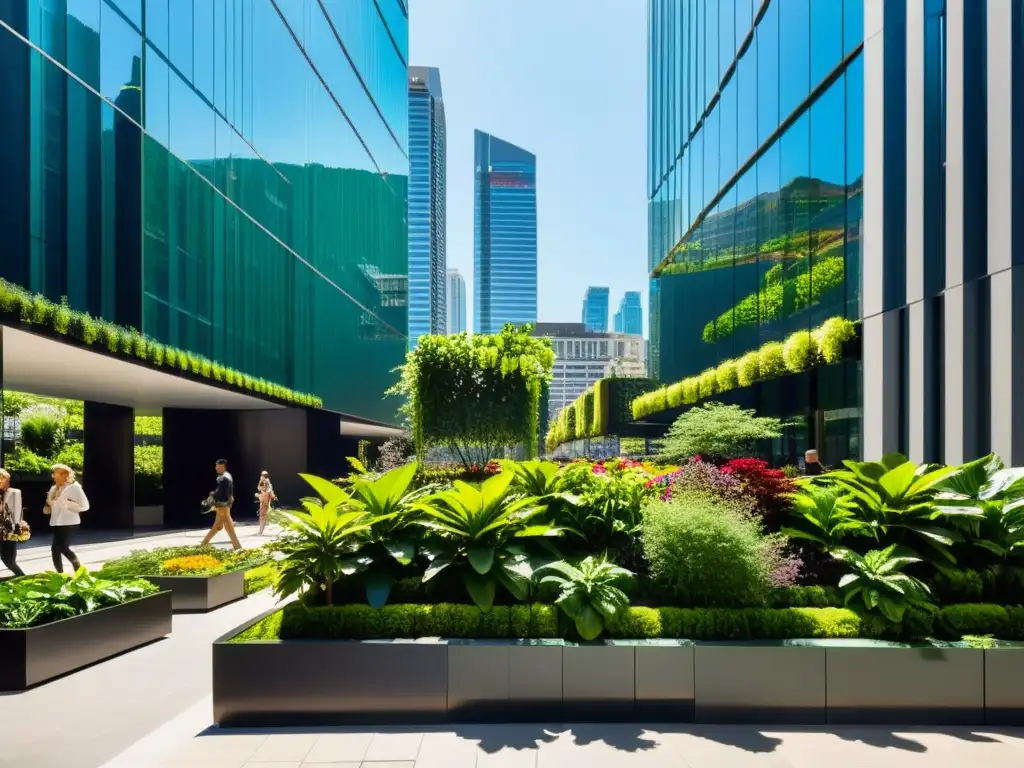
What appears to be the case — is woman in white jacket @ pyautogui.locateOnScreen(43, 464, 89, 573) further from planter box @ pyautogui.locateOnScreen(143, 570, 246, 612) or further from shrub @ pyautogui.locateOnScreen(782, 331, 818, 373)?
shrub @ pyautogui.locateOnScreen(782, 331, 818, 373)

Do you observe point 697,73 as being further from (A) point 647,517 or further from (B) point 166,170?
(A) point 647,517

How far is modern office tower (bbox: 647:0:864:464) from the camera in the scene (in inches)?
655

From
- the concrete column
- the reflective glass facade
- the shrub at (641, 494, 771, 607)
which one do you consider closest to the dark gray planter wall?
the shrub at (641, 494, 771, 607)

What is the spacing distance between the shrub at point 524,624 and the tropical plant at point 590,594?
0.15 m

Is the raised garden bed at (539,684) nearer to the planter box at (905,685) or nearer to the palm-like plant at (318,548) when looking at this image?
the planter box at (905,685)

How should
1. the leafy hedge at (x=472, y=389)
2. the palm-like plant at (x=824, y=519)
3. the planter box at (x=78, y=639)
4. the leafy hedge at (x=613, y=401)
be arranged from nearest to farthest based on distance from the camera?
the planter box at (x=78, y=639), the palm-like plant at (x=824, y=519), the leafy hedge at (x=472, y=389), the leafy hedge at (x=613, y=401)

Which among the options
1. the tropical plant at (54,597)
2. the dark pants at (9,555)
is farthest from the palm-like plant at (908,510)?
the dark pants at (9,555)

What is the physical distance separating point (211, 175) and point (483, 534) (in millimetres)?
17058

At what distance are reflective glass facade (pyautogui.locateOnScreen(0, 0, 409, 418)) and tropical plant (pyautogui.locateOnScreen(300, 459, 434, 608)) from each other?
8666mm

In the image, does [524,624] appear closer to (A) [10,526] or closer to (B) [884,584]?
(B) [884,584]

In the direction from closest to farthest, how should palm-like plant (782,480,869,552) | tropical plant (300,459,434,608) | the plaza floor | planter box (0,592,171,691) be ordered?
the plaza floor, tropical plant (300,459,434,608), planter box (0,592,171,691), palm-like plant (782,480,869,552)

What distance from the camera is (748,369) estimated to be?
2220cm

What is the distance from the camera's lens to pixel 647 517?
6184mm

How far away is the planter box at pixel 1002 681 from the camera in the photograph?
5148mm
